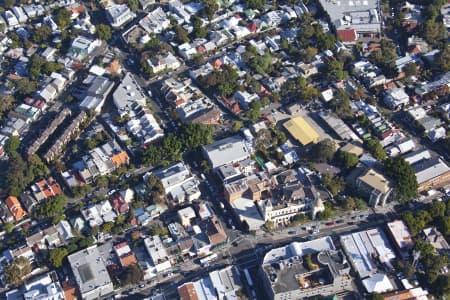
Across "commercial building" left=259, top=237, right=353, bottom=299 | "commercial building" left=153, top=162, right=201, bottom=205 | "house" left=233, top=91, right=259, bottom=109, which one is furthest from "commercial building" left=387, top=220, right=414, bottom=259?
"house" left=233, top=91, right=259, bottom=109

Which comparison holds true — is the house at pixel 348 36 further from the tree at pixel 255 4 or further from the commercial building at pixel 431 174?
the commercial building at pixel 431 174

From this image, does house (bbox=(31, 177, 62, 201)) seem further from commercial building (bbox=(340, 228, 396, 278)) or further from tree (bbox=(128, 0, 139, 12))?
tree (bbox=(128, 0, 139, 12))

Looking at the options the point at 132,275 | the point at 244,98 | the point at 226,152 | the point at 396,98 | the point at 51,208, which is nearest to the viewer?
the point at 132,275

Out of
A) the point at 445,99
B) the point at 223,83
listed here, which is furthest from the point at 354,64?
the point at 223,83

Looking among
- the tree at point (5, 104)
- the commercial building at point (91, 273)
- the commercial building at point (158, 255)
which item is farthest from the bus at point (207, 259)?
the tree at point (5, 104)

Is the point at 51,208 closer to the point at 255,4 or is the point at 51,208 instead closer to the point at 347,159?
the point at 347,159

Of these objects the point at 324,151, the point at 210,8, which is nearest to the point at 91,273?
the point at 324,151
